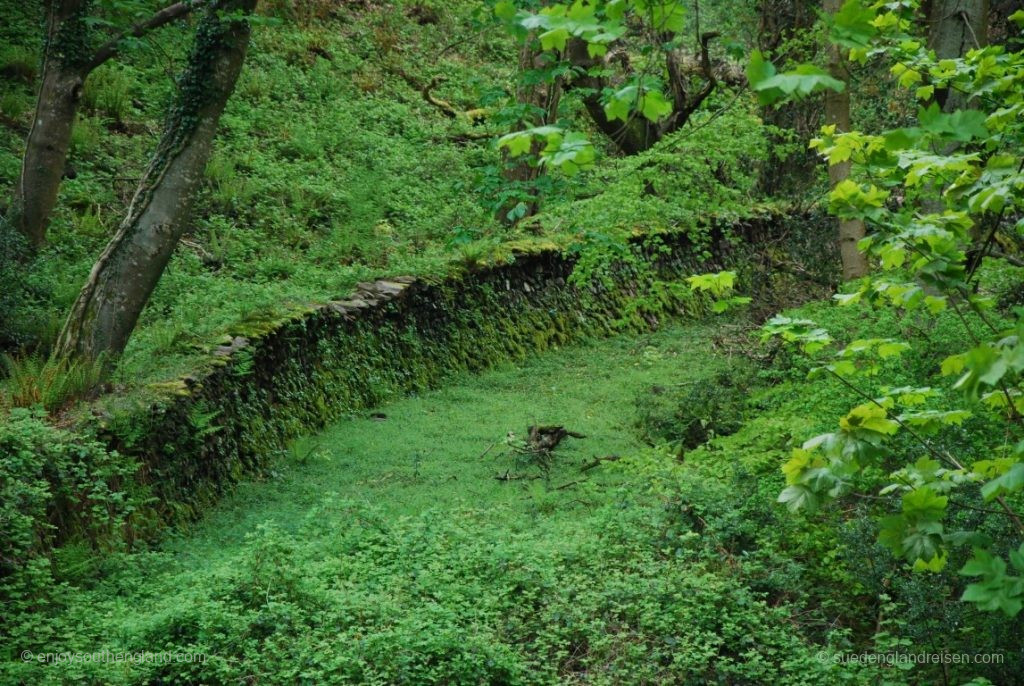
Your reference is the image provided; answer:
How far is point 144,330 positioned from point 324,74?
10.7 meters

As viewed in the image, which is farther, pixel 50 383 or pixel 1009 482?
pixel 50 383

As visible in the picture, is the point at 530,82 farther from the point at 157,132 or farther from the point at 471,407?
the point at 157,132

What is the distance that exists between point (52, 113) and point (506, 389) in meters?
6.19

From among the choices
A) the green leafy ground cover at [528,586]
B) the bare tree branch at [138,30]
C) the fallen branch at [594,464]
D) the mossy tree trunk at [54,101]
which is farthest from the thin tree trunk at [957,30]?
the mossy tree trunk at [54,101]

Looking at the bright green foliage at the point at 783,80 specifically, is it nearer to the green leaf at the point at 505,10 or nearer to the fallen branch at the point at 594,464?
the green leaf at the point at 505,10

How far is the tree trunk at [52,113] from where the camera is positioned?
945 cm

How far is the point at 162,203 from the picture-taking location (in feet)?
25.2

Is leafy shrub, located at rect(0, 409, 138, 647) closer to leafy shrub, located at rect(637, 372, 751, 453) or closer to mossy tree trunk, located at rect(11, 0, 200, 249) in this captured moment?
mossy tree trunk, located at rect(11, 0, 200, 249)

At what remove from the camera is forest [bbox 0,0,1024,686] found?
4.09m

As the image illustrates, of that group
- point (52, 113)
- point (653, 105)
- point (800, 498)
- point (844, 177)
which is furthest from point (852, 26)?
point (52, 113)

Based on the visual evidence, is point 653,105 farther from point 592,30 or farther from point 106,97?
point 106,97

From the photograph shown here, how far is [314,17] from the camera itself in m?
20.3

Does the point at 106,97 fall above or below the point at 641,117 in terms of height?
above

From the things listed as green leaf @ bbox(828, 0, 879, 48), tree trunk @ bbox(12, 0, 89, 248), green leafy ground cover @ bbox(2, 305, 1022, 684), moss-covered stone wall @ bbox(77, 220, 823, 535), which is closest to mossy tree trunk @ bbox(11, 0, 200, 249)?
tree trunk @ bbox(12, 0, 89, 248)
